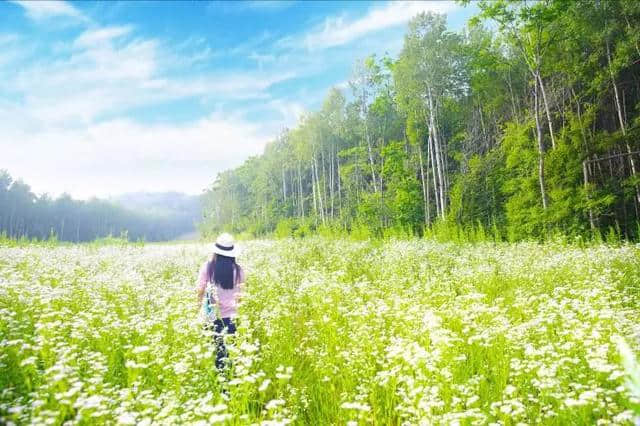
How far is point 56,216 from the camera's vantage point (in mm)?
103375

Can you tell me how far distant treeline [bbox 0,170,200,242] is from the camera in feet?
278

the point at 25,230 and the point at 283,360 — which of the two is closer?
the point at 283,360

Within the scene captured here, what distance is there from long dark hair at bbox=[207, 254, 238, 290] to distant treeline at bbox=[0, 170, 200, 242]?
222 ft

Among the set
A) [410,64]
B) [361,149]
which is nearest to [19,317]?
[410,64]

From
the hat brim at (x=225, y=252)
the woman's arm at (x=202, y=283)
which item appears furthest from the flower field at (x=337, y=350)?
the hat brim at (x=225, y=252)

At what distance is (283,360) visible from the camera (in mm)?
5145

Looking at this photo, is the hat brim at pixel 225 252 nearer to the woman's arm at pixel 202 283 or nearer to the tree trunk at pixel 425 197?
the woman's arm at pixel 202 283

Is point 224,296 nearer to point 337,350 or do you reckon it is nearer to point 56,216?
point 337,350

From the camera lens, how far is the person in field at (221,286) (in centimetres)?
537

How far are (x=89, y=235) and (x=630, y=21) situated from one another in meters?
133

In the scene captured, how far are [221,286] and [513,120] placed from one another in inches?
1027

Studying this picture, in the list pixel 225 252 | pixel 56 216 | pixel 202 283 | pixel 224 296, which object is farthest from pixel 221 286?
pixel 56 216

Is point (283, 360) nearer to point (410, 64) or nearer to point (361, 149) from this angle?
point (410, 64)

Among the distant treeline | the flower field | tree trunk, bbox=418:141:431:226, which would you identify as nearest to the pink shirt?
the flower field
